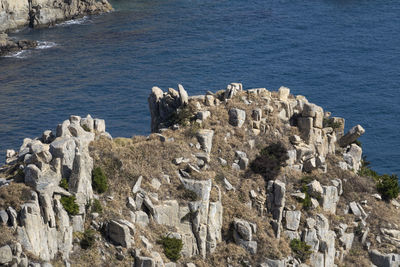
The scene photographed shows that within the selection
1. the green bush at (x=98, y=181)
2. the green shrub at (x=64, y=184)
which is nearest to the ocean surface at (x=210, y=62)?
the green bush at (x=98, y=181)

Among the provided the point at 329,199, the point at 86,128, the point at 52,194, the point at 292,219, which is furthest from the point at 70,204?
the point at 329,199

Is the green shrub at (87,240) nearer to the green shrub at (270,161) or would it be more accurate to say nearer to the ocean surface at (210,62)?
the green shrub at (270,161)

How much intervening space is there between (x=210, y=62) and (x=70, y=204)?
99079 mm

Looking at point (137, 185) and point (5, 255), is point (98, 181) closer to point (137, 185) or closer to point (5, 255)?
point (137, 185)

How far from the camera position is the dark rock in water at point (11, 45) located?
160462 mm

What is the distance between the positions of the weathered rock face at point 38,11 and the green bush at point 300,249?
427ft

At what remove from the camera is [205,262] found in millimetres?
59875

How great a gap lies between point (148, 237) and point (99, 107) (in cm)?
7176

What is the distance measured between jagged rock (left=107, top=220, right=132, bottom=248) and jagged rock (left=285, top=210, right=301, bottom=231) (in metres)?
17.6

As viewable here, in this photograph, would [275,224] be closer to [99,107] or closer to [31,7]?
[99,107]

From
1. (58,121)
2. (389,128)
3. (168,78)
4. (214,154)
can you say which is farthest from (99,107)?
(214,154)

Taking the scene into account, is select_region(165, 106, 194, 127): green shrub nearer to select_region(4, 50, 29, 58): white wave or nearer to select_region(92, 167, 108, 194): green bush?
select_region(92, 167, 108, 194): green bush

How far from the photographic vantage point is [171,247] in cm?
5694

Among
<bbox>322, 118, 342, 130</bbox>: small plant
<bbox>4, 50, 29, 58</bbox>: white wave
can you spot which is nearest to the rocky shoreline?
<bbox>4, 50, 29, 58</bbox>: white wave
